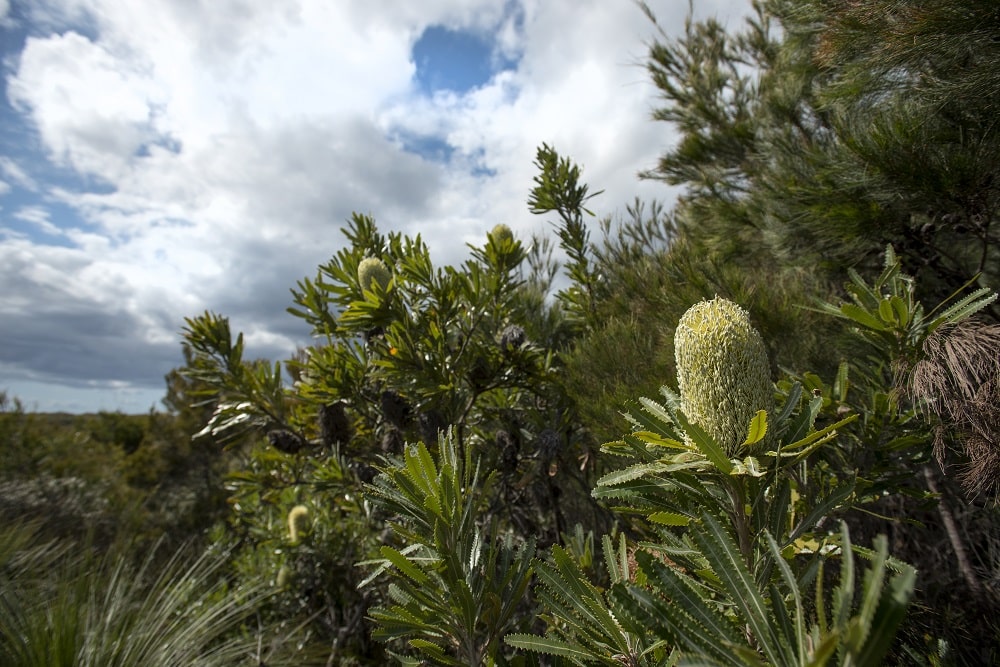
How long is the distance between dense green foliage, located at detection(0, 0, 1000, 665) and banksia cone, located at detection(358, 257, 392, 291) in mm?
15

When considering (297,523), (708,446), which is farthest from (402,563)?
(297,523)

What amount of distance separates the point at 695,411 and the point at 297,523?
380cm

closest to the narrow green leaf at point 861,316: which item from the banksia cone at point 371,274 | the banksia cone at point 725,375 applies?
the banksia cone at point 725,375

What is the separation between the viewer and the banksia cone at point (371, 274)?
2.23 m

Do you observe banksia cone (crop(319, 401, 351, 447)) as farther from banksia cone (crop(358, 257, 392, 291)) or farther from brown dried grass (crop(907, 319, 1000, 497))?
brown dried grass (crop(907, 319, 1000, 497))

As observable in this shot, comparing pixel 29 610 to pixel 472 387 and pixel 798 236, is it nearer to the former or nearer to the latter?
pixel 472 387

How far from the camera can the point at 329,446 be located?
97.2 inches

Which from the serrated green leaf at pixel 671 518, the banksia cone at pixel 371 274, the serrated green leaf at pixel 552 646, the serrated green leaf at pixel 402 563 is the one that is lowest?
the serrated green leaf at pixel 552 646

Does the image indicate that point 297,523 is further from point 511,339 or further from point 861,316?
point 861,316

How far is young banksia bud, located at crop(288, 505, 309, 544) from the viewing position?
12.2ft

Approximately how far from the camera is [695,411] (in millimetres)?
878

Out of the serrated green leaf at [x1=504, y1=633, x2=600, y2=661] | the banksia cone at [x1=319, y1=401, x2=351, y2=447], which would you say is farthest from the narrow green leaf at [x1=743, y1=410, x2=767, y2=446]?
the banksia cone at [x1=319, y1=401, x2=351, y2=447]

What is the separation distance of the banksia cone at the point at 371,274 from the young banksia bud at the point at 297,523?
239 cm

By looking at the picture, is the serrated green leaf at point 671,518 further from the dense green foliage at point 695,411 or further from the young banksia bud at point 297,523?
the young banksia bud at point 297,523
